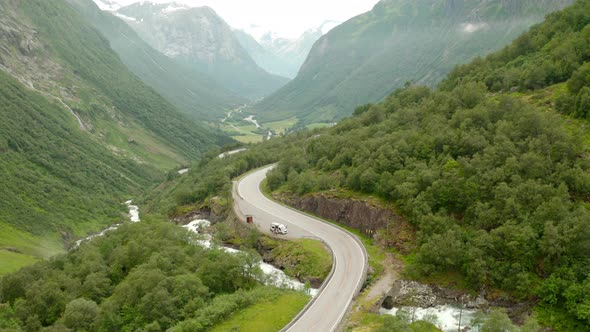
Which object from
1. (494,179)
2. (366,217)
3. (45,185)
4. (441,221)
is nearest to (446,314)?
(441,221)

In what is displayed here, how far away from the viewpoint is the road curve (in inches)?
1747

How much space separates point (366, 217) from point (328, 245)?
835cm

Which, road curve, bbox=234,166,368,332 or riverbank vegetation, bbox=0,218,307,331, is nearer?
road curve, bbox=234,166,368,332

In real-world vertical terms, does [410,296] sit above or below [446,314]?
above

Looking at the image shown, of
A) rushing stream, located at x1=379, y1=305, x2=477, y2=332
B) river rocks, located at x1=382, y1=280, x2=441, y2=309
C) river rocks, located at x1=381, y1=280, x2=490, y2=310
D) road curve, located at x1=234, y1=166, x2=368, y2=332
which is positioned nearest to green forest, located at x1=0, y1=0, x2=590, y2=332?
river rocks, located at x1=381, y1=280, x2=490, y2=310

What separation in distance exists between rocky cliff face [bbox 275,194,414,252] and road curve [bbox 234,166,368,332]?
2.23 meters

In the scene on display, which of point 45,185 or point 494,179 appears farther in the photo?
point 45,185

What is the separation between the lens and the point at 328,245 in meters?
63.1

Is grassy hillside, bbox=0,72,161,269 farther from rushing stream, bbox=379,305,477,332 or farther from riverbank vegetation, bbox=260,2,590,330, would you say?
rushing stream, bbox=379,305,477,332

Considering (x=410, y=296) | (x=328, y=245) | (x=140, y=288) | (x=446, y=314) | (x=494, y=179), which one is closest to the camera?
(x=446, y=314)

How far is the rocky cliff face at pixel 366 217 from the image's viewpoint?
202 ft

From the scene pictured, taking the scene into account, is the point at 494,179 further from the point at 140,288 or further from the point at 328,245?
the point at 140,288

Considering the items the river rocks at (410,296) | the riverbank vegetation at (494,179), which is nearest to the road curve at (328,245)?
the river rocks at (410,296)

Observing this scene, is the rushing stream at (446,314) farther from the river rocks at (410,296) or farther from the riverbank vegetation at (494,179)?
the riverbank vegetation at (494,179)
